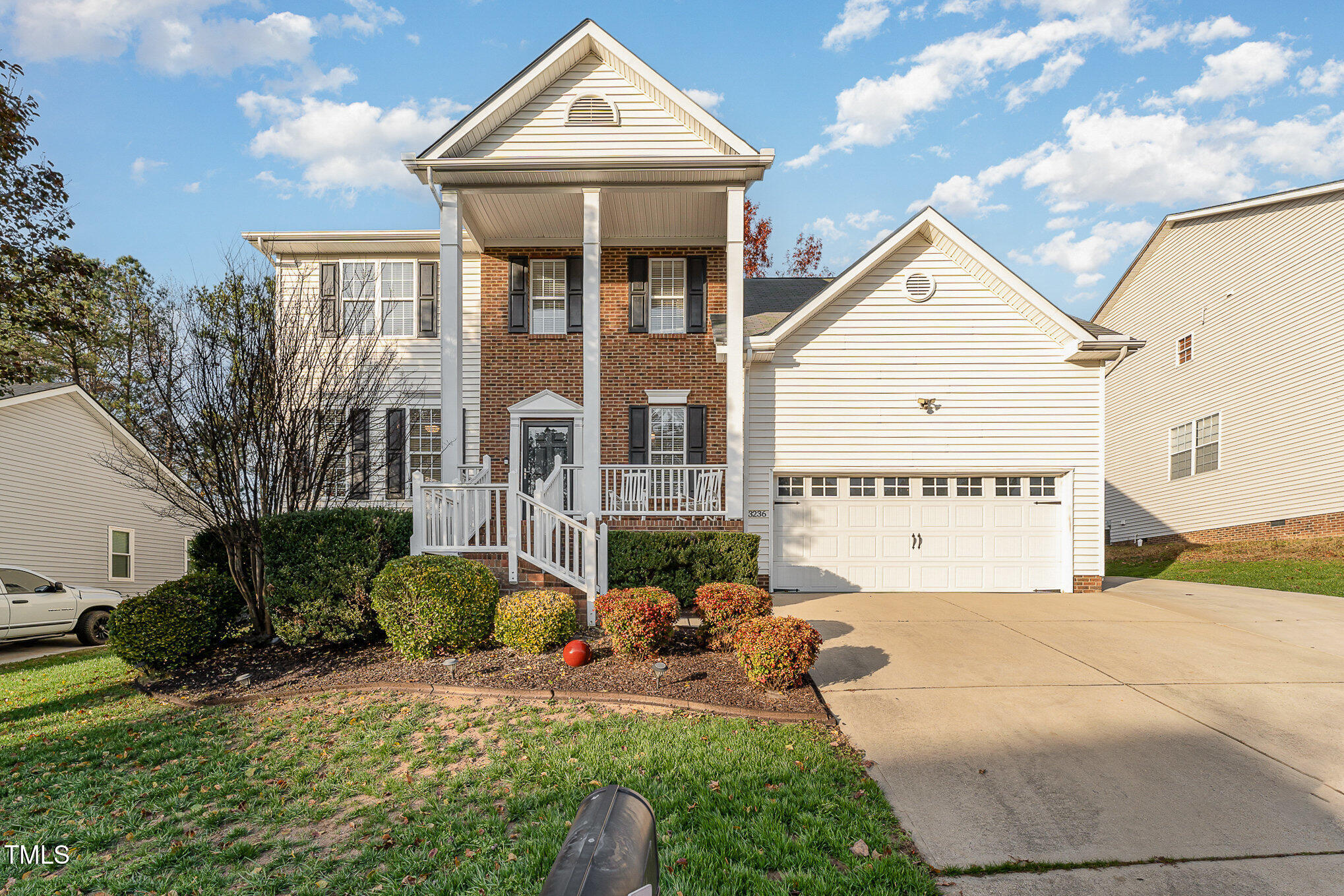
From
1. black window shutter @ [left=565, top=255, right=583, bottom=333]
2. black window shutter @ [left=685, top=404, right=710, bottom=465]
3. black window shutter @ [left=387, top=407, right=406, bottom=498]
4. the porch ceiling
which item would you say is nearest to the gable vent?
the porch ceiling

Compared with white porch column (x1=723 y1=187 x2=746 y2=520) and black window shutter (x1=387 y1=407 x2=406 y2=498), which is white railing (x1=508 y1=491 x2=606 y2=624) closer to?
white porch column (x1=723 y1=187 x2=746 y2=520)

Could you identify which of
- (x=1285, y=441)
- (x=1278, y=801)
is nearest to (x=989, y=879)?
(x=1278, y=801)

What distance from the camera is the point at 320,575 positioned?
7590 mm

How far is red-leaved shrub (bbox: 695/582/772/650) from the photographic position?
734cm

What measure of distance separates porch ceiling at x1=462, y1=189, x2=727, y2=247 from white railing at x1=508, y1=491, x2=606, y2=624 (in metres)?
5.91

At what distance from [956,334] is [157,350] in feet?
38.7

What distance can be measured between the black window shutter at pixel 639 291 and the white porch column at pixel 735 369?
9.49ft

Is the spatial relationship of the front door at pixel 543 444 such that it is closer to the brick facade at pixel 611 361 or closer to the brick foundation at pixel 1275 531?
the brick facade at pixel 611 361

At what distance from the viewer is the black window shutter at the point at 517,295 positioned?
1406 cm

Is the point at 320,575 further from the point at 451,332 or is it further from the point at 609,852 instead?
the point at 609,852

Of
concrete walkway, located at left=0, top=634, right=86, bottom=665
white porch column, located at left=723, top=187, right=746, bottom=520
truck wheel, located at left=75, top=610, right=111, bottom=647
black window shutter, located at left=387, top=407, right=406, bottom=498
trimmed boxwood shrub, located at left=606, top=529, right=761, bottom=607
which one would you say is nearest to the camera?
trimmed boxwood shrub, located at left=606, top=529, right=761, bottom=607

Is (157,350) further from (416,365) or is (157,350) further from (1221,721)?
(1221,721)

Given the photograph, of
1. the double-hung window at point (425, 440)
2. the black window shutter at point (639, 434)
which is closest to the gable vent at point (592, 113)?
the black window shutter at point (639, 434)

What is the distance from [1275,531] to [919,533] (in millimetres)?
10285
